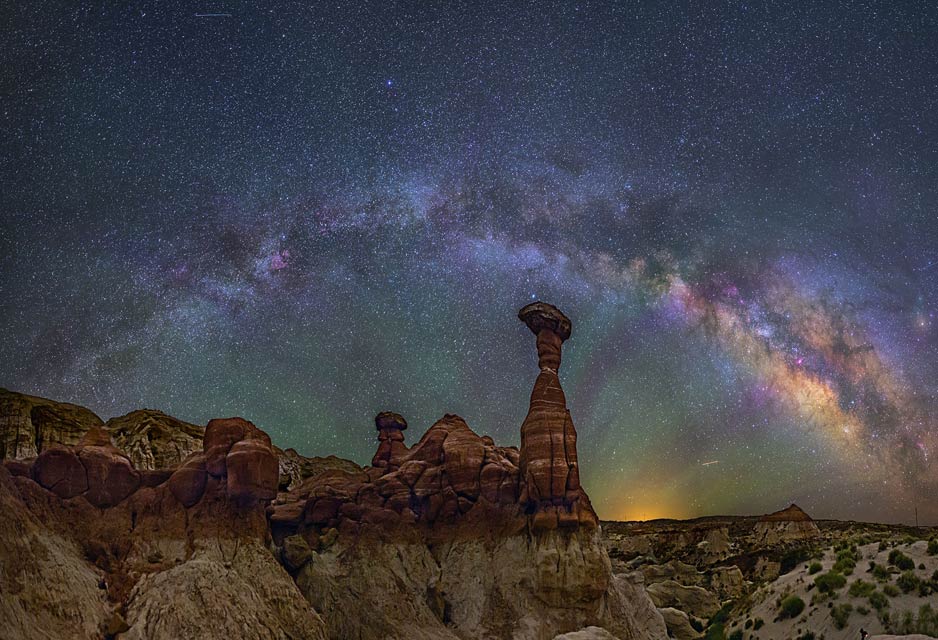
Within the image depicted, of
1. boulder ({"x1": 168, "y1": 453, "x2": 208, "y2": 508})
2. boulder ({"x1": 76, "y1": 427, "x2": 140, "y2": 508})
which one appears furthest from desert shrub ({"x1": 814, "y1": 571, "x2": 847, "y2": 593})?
boulder ({"x1": 76, "y1": 427, "x2": 140, "y2": 508})

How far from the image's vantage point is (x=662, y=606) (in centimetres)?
6116

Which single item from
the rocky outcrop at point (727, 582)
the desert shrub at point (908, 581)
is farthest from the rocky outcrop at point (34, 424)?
the rocky outcrop at point (727, 582)

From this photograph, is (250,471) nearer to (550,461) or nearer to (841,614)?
(550,461)

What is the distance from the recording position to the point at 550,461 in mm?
48500

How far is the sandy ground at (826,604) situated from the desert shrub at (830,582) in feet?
1.07

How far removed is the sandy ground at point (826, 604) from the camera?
25719 millimetres


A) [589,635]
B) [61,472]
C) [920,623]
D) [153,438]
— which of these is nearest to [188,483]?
[61,472]

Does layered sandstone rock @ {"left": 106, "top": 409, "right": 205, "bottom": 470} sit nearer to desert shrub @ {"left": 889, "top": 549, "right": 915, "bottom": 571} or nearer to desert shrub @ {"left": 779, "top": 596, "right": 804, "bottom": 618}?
desert shrub @ {"left": 779, "top": 596, "right": 804, "bottom": 618}

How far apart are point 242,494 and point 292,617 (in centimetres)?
801

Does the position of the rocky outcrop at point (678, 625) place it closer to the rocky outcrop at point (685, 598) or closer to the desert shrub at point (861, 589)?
the rocky outcrop at point (685, 598)

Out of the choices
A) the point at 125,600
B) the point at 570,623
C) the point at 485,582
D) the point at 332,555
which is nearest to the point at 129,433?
the point at 332,555

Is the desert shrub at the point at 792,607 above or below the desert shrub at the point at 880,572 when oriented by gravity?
below

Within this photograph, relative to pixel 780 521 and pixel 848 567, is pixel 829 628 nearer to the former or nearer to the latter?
pixel 848 567

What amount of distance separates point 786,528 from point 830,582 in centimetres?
9174
